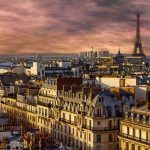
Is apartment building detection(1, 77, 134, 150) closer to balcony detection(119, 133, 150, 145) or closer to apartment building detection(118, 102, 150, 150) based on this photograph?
apartment building detection(118, 102, 150, 150)

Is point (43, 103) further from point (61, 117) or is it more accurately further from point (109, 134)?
point (109, 134)

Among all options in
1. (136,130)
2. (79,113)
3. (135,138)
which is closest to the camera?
(136,130)

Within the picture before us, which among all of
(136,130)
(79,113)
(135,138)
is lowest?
(135,138)

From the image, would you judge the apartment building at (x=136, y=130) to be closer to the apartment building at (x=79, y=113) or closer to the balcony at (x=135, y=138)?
the balcony at (x=135, y=138)

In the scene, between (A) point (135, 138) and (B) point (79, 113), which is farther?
(B) point (79, 113)

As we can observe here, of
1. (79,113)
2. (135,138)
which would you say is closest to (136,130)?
(135,138)

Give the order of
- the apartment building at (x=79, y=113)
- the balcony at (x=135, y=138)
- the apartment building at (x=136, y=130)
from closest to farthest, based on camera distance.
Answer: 1. the balcony at (x=135, y=138)
2. the apartment building at (x=136, y=130)
3. the apartment building at (x=79, y=113)

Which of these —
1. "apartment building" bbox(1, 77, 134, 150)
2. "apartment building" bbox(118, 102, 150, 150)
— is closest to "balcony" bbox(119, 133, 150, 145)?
"apartment building" bbox(118, 102, 150, 150)

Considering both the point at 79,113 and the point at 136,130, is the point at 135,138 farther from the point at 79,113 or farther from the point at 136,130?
the point at 79,113

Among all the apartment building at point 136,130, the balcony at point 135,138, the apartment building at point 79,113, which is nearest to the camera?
the balcony at point 135,138

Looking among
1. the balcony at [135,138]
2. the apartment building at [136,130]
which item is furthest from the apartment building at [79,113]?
the balcony at [135,138]

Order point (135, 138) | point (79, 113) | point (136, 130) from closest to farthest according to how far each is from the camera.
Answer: point (136, 130) < point (135, 138) < point (79, 113)
